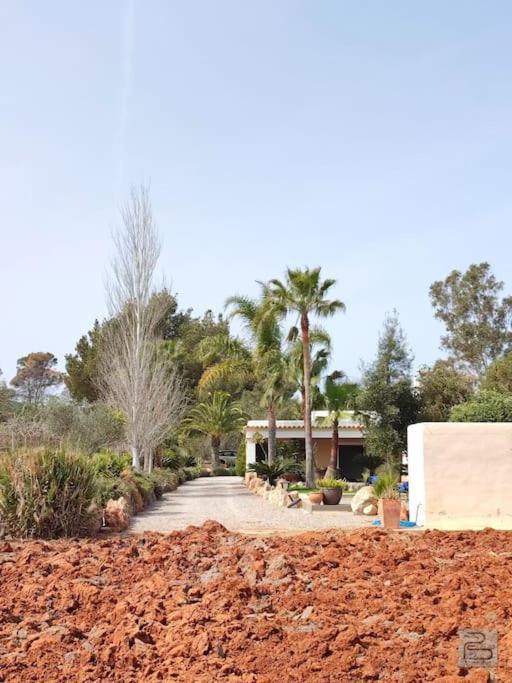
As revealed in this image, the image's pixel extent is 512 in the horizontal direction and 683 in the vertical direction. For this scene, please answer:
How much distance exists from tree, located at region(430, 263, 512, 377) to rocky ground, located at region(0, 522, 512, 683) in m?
37.7

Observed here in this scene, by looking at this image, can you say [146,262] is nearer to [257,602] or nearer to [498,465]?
[498,465]

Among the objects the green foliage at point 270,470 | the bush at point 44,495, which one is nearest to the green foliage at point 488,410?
the green foliage at point 270,470

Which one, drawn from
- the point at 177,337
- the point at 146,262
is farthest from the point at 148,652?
the point at 177,337

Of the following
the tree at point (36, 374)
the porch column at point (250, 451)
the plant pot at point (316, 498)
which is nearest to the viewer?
the plant pot at point (316, 498)

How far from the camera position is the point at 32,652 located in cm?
586

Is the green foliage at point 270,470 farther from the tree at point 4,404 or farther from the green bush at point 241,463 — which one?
the green bush at point 241,463

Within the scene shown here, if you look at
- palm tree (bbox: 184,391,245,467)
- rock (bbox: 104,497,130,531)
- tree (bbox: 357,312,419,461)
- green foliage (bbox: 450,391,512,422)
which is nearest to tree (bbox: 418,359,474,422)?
tree (bbox: 357,312,419,461)

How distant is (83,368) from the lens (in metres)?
57.1

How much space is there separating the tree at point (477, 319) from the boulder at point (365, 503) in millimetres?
30369

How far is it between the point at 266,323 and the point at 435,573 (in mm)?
23490

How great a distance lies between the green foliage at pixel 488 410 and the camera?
74.8 ft

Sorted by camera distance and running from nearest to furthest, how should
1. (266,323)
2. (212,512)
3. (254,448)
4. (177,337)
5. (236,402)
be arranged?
(212,512), (266,323), (254,448), (236,402), (177,337)

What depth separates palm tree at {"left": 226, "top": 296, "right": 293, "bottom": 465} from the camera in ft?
103

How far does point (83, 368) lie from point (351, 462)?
24407mm
